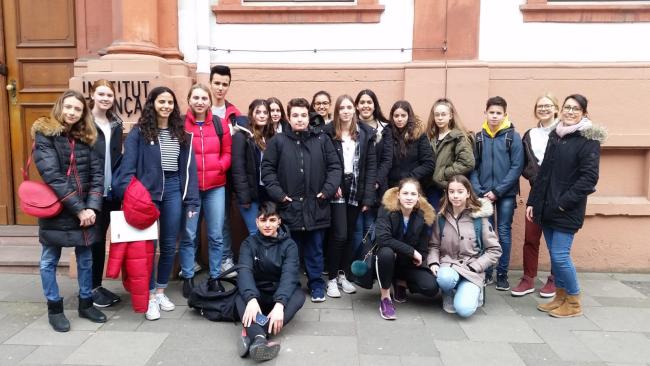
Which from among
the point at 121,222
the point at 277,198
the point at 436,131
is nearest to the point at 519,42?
the point at 436,131

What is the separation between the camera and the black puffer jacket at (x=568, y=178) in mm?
3875

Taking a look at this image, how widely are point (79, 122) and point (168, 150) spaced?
0.68 metres

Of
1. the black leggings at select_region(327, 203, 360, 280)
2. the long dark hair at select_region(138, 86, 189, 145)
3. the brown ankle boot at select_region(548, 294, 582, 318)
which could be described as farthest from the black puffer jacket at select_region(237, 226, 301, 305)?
the brown ankle boot at select_region(548, 294, 582, 318)

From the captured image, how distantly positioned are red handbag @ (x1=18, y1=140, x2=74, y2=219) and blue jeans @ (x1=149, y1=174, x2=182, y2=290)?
735 millimetres

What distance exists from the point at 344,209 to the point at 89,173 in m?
2.15

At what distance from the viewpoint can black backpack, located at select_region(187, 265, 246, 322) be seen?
386 cm

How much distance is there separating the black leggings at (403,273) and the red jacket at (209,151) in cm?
158

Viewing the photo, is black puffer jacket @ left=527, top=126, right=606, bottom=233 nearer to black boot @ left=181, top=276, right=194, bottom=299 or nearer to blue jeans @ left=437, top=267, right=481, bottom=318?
blue jeans @ left=437, top=267, right=481, bottom=318

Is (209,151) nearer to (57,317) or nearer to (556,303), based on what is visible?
(57,317)

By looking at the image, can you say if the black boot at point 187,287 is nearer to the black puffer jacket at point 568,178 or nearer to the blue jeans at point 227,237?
the blue jeans at point 227,237

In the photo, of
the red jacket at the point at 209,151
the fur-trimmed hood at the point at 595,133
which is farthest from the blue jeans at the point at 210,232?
the fur-trimmed hood at the point at 595,133

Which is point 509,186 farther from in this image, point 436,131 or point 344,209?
point 344,209

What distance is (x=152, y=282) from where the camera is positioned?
13.7 ft

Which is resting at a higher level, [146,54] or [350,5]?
[350,5]
